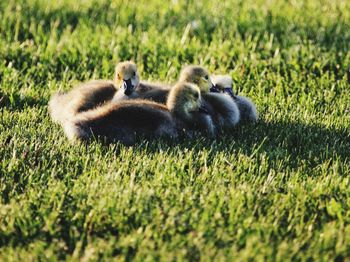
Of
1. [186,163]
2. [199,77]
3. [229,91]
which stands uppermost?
[199,77]

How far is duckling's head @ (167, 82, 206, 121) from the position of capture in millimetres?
4887

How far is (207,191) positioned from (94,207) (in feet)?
2.23

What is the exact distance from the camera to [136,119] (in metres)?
4.73

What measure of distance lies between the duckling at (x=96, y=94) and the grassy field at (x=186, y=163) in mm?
145

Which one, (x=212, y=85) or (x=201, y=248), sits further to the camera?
(x=212, y=85)

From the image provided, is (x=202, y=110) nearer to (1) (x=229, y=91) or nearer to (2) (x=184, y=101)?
(2) (x=184, y=101)

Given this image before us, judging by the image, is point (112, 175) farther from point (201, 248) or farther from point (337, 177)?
point (337, 177)

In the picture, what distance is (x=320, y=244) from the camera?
358cm

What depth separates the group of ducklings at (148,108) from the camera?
4.74 metres

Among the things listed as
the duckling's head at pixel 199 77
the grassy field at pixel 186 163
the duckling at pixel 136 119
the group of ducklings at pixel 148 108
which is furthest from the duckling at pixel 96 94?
the duckling's head at pixel 199 77

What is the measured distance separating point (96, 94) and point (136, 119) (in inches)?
28.9

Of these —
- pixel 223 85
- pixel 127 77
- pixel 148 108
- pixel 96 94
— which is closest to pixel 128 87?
pixel 127 77

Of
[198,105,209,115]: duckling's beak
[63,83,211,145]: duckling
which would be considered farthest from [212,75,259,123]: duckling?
[63,83,211,145]: duckling

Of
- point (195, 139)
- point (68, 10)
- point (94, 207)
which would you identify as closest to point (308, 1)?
point (68, 10)
